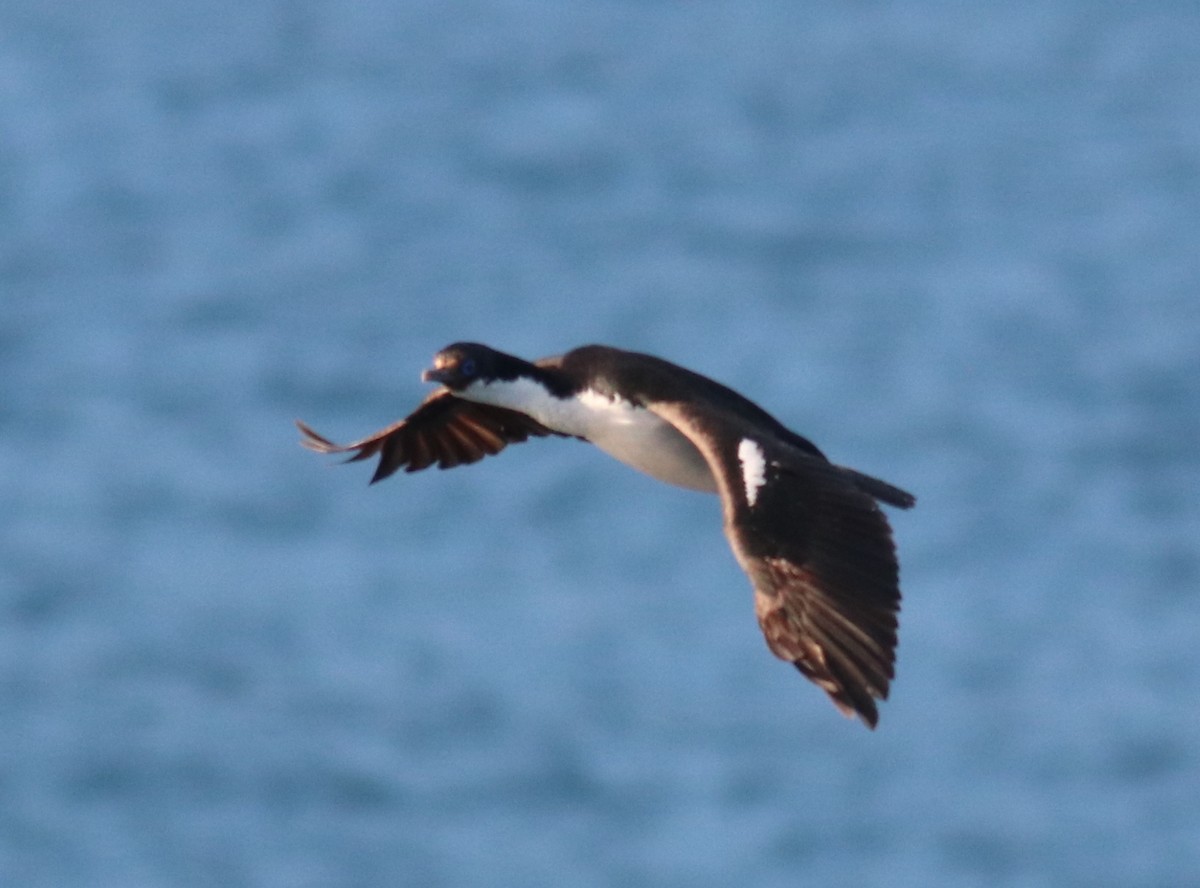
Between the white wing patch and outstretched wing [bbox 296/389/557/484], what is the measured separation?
1933mm

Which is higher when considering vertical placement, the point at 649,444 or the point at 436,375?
the point at 436,375

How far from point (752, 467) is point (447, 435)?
7.66 ft

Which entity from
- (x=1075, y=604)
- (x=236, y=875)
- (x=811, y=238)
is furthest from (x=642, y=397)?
(x=811, y=238)

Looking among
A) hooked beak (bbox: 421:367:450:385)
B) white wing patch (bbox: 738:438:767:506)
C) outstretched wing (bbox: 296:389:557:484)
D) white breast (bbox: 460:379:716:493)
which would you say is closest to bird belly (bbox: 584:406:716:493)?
white breast (bbox: 460:379:716:493)

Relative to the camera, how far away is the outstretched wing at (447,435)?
12641 millimetres

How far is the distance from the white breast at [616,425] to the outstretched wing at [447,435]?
17.1 inches

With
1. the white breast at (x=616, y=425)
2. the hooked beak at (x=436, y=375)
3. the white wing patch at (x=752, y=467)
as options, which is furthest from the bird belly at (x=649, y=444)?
the white wing patch at (x=752, y=467)

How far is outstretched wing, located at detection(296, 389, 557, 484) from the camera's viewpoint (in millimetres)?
12641

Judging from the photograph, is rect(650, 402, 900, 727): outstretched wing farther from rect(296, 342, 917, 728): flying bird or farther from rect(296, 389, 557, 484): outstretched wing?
rect(296, 389, 557, 484): outstretched wing

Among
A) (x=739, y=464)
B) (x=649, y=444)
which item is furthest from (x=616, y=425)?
(x=739, y=464)

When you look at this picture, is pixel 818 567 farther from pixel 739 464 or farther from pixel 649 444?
pixel 649 444

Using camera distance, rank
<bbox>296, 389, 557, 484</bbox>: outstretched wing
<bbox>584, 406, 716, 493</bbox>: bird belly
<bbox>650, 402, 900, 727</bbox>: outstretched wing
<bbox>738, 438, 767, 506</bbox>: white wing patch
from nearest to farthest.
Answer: <bbox>650, 402, 900, 727</bbox>: outstretched wing
<bbox>738, 438, 767, 506</bbox>: white wing patch
<bbox>584, 406, 716, 493</bbox>: bird belly
<bbox>296, 389, 557, 484</bbox>: outstretched wing

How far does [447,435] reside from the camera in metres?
12.7

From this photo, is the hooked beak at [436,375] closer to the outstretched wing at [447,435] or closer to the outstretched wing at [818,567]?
the outstretched wing at [447,435]
